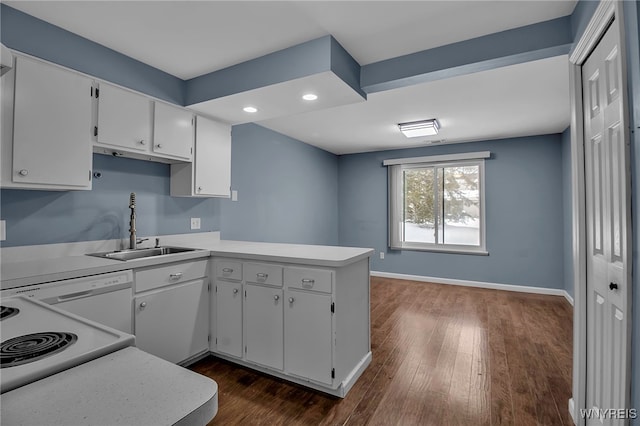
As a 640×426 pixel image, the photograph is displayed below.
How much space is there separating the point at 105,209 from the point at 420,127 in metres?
3.52

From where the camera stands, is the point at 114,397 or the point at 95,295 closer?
the point at 114,397

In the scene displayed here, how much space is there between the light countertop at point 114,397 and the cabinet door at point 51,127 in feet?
5.72

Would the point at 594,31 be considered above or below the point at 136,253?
above

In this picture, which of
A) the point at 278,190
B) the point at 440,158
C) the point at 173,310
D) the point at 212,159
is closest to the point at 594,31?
the point at 212,159

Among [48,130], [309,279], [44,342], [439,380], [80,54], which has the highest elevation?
[80,54]

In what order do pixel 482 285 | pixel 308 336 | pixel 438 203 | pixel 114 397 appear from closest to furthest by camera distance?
pixel 114 397 → pixel 308 336 → pixel 482 285 → pixel 438 203

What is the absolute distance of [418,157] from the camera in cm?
530

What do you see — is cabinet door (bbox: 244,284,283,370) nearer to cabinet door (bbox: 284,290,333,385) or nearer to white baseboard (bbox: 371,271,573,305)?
cabinet door (bbox: 284,290,333,385)

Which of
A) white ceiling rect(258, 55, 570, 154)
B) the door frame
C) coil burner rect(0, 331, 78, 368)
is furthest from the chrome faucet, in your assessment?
the door frame

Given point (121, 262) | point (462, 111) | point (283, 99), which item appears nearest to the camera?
point (121, 262)

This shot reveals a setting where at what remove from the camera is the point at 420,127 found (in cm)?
391

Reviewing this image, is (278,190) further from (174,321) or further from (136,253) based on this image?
(174,321)

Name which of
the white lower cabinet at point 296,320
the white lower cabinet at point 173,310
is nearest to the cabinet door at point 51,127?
the white lower cabinet at point 173,310

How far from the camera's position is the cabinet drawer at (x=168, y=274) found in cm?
203
